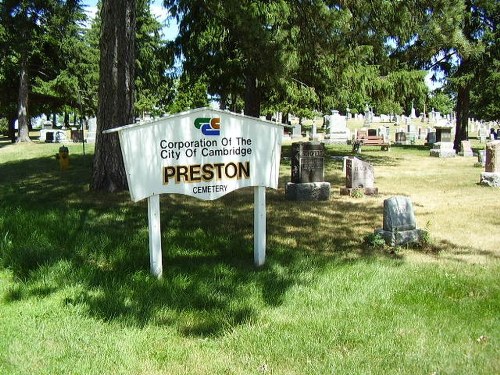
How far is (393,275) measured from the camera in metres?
5.02

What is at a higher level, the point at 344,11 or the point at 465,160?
the point at 344,11

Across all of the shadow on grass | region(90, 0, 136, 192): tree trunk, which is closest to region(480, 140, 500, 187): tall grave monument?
the shadow on grass

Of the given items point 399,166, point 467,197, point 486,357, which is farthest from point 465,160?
point 486,357

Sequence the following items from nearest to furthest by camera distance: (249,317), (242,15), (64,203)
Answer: (249,317)
(64,203)
(242,15)

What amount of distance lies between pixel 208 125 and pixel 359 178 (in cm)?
659

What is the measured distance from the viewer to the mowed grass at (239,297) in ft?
10.9

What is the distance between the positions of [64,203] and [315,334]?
6.25 metres

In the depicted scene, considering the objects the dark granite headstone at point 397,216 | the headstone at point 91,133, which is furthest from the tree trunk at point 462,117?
the headstone at point 91,133

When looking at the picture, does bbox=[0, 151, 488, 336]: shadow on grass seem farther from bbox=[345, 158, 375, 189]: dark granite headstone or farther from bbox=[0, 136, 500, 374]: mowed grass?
bbox=[345, 158, 375, 189]: dark granite headstone

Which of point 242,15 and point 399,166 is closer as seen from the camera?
point 242,15

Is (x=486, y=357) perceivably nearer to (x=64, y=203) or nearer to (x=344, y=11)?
(x=64, y=203)

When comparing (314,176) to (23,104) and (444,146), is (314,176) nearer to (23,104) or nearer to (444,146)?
(444,146)

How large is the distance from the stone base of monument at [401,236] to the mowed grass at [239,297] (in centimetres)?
14

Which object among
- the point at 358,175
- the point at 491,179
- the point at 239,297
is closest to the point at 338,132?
the point at 491,179
